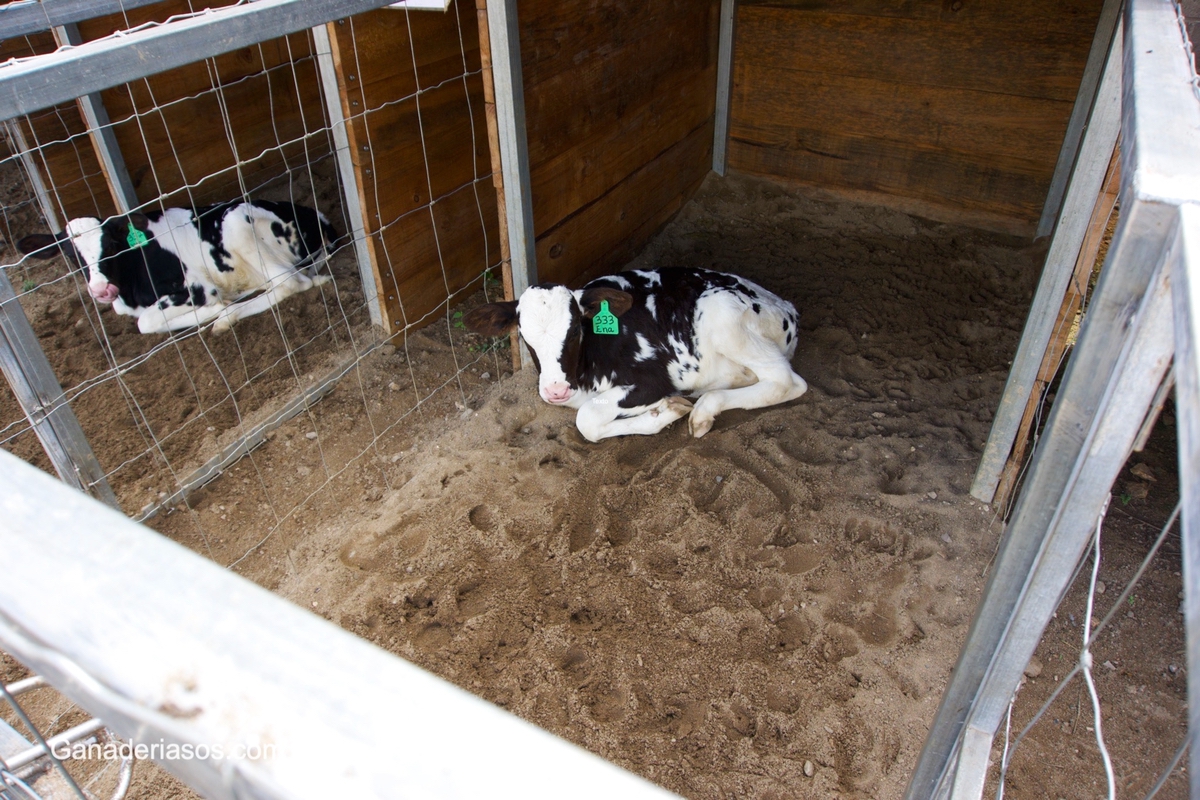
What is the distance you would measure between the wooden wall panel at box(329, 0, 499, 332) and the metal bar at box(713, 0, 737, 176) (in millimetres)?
2115

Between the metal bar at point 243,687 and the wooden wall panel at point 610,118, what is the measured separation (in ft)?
11.0

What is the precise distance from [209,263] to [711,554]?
380cm

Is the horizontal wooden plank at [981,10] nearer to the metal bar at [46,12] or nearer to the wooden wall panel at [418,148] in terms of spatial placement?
the wooden wall panel at [418,148]

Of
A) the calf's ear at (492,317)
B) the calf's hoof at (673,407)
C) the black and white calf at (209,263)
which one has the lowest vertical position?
the calf's hoof at (673,407)

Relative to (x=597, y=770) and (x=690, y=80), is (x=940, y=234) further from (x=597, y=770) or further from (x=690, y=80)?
(x=597, y=770)

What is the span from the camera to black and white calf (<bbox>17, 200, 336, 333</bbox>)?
470 cm

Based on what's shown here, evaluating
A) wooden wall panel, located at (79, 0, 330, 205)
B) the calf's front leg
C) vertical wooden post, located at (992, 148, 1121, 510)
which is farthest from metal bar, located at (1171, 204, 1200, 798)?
wooden wall panel, located at (79, 0, 330, 205)

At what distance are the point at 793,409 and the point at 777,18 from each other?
329cm

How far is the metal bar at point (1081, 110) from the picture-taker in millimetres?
4461

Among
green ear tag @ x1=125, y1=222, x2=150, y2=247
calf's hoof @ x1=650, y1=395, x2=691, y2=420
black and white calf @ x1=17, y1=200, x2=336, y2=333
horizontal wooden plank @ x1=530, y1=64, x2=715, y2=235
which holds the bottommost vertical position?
calf's hoof @ x1=650, y1=395, x2=691, y2=420

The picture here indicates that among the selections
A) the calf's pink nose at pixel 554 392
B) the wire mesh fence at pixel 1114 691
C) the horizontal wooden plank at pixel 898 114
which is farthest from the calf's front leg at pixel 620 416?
the horizontal wooden plank at pixel 898 114

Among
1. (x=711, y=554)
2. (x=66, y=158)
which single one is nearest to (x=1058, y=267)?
(x=711, y=554)

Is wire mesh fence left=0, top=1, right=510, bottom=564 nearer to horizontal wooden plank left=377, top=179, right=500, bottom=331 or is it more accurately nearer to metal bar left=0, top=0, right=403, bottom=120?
horizontal wooden plank left=377, top=179, right=500, bottom=331

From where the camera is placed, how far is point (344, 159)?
4.00 metres
